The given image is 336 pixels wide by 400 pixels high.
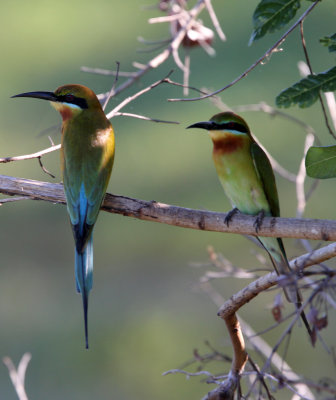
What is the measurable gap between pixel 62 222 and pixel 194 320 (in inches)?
58.7

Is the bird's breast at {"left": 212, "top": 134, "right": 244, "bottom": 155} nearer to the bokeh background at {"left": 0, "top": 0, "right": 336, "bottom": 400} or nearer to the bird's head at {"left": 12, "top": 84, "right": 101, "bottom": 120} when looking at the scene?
the bird's head at {"left": 12, "top": 84, "right": 101, "bottom": 120}

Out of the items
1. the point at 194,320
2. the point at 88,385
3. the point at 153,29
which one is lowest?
the point at 88,385

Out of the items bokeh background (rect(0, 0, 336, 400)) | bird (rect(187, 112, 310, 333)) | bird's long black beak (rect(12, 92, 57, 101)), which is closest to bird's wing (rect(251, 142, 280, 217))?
bird (rect(187, 112, 310, 333))

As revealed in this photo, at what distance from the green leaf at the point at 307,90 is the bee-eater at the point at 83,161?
76cm

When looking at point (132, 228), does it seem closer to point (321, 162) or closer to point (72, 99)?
point (72, 99)

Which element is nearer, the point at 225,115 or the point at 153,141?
the point at 225,115

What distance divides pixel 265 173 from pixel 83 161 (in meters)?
0.61

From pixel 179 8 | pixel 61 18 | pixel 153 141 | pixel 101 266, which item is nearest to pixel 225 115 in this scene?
pixel 179 8

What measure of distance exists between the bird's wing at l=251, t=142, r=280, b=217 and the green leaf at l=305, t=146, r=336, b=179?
0.73 m

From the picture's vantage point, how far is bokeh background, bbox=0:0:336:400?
3.99 meters

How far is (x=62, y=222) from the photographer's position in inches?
207

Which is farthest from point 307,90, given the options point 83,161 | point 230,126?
point 83,161

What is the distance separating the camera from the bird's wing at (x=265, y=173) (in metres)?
2.40

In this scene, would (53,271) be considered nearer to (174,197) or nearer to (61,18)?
(174,197)
